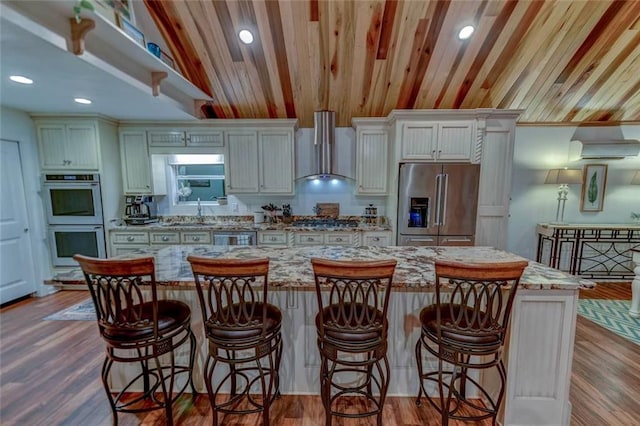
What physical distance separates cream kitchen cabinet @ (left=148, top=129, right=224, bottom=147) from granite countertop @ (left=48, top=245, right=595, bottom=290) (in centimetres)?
226

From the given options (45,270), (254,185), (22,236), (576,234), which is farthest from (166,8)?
(576,234)

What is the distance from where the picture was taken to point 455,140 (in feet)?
12.5

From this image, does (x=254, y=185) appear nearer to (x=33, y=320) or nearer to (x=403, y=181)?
(x=403, y=181)

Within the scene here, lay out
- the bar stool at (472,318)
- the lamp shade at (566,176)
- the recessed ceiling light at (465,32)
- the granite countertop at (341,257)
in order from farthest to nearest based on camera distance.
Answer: the lamp shade at (566,176)
the recessed ceiling light at (465,32)
the granite countertop at (341,257)
the bar stool at (472,318)

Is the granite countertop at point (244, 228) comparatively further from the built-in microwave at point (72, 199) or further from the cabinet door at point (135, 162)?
the cabinet door at point (135, 162)

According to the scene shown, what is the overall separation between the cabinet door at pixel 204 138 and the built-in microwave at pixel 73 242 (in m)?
1.82

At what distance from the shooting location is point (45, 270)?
161 inches

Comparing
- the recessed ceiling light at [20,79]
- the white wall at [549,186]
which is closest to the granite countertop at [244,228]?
the recessed ceiling light at [20,79]

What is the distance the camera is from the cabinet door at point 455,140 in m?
3.78

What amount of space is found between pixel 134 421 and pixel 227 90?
3749mm

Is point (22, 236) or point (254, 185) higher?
point (254, 185)

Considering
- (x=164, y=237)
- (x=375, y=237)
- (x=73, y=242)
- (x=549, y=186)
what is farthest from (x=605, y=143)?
(x=73, y=242)

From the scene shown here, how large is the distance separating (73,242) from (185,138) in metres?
2.22

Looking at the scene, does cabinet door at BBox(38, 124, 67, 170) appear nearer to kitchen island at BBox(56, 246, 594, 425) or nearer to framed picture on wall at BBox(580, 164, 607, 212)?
kitchen island at BBox(56, 246, 594, 425)
